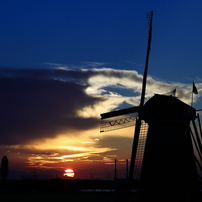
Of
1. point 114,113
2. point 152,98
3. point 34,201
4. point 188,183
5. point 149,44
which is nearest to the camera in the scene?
point 188,183

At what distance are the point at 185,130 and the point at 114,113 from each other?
7221 millimetres

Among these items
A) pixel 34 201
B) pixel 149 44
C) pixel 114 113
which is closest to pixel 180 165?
pixel 114 113

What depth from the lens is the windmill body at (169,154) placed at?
28.8 m

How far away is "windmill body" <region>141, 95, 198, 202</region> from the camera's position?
2883 centimetres

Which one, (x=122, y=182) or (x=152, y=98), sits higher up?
(x=152, y=98)

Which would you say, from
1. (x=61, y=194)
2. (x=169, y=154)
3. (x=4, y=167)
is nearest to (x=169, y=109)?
(x=169, y=154)

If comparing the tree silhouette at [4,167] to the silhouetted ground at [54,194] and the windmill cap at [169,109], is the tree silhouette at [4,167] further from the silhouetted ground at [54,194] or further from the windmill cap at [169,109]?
the windmill cap at [169,109]

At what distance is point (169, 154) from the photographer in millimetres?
29359

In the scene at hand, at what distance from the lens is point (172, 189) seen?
28781mm

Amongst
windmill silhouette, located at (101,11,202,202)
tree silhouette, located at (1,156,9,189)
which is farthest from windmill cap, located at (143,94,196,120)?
tree silhouette, located at (1,156,9,189)

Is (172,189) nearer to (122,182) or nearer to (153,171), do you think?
(153,171)

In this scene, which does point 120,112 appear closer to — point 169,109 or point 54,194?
point 169,109

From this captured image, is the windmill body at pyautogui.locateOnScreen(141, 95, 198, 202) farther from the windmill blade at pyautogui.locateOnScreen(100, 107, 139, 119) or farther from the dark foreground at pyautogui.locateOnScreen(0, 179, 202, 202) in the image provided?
the windmill blade at pyautogui.locateOnScreen(100, 107, 139, 119)

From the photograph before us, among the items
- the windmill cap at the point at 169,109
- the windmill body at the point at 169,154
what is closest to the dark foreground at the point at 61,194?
the windmill body at the point at 169,154
